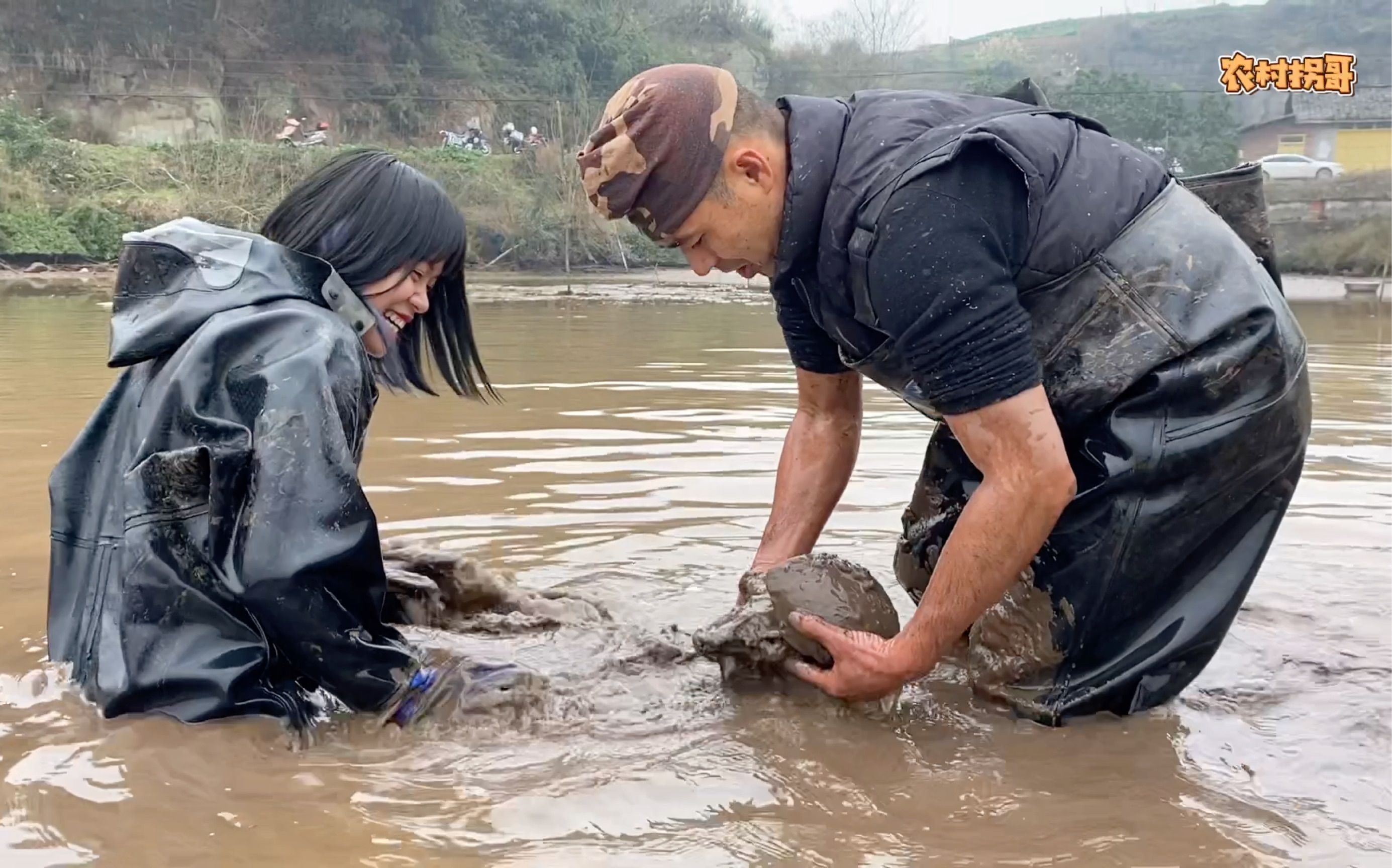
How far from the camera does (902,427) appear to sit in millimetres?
6867

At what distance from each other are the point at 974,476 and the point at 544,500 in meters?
2.19

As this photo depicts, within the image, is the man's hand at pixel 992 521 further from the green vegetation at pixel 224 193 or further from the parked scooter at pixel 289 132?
the parked scooter at pixel 289 132

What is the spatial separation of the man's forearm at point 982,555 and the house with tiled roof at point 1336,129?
38.1 metres

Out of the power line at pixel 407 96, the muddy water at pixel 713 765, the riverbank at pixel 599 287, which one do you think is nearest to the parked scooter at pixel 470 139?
the power line at pixel 407 96

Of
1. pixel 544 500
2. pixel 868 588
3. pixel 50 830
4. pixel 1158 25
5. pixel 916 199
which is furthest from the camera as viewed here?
pixel 1158 25

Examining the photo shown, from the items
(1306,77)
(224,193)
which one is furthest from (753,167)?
(1306,77)

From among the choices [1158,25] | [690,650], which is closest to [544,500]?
[690,650]

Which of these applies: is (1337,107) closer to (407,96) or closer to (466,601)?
(407,96)

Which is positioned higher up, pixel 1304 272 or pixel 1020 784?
pixel 1020 784

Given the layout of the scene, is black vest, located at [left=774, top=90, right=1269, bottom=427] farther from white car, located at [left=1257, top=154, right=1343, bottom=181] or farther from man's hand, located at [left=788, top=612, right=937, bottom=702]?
white car, located at [left=1257, top=154, right=1343, bottom=181]

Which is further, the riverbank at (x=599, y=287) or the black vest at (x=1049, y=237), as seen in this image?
the riverbank at (x=599, y=287)

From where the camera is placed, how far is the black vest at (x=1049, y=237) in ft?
7.90

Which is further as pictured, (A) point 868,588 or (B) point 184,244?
(A) point 868,588

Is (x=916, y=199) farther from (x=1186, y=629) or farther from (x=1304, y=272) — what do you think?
(x=1304, y=272)
